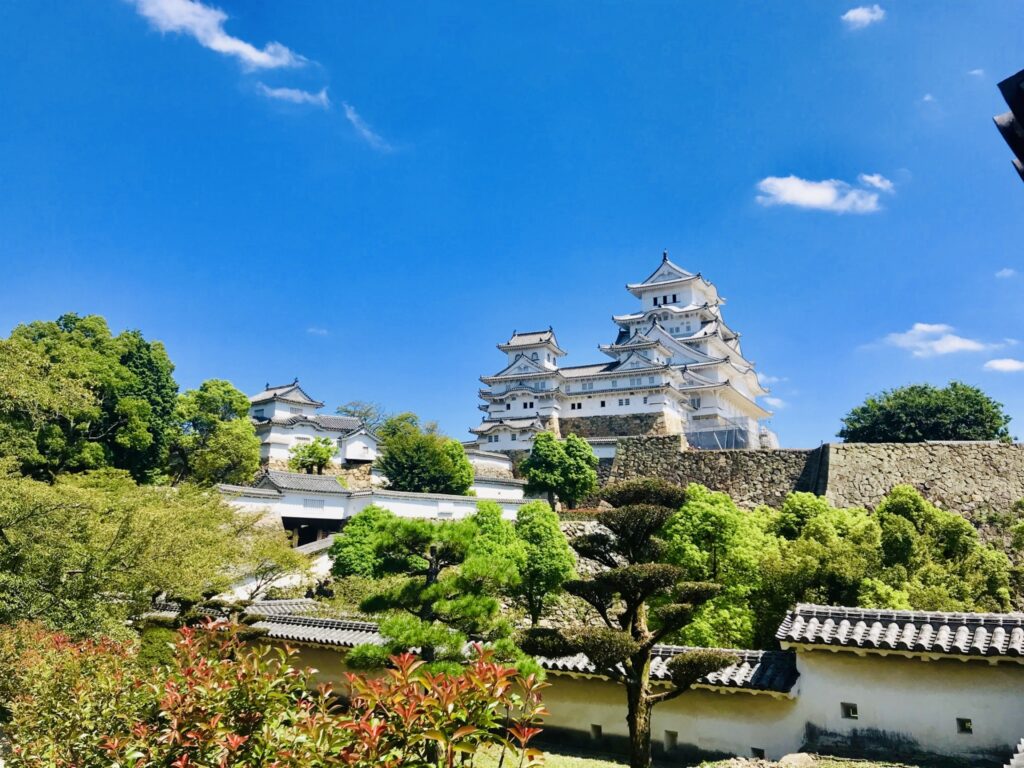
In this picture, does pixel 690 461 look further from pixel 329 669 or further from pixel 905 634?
pixel 905 634

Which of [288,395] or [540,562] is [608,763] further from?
[288,395]

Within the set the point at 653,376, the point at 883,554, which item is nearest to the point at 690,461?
the point at 653,376

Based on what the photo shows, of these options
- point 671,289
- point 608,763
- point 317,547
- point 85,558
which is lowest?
point 608,763

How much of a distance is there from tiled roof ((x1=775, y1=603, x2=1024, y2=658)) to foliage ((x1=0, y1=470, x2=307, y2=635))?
381 inches

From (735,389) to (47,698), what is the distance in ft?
142

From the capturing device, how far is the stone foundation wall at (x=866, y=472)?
78.9 ft

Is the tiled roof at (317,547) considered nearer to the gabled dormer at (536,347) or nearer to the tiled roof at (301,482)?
the tiled roof at (301,482)

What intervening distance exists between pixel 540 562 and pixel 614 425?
26.1 meters

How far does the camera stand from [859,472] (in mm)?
26359

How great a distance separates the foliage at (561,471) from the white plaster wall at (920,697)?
2496 cm

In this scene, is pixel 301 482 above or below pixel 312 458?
below

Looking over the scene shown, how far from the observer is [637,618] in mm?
8445

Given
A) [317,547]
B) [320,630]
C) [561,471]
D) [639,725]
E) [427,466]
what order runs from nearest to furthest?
[639,725] < [320,630] < [317,547] < [561,471] < [427,466]

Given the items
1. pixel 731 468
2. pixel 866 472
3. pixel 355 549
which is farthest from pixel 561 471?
pixel 866 472
